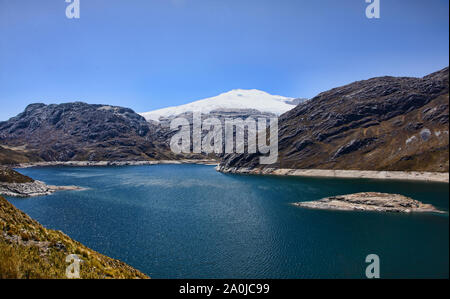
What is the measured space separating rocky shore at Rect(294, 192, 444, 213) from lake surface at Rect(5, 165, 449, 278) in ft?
10.3

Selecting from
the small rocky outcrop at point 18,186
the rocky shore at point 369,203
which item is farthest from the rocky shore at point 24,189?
the rocky shore at point 369,203

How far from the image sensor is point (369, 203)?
7469 cm

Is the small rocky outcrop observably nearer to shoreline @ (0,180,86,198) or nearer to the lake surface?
shoreline @ (0,180,86,198)

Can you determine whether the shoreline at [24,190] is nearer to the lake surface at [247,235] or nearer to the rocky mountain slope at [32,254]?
the lake surface at [247,235]

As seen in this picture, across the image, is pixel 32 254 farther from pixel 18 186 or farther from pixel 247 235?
pixel 18 186

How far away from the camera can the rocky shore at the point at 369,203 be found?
6519 centimetres

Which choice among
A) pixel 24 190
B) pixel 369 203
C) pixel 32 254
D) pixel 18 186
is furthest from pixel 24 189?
pixel 369 203

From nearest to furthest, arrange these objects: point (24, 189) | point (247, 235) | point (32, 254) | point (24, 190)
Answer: point (32, 254), point (247, 235), point (24, 190), point (24, 189)

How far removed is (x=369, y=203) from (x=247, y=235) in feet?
146

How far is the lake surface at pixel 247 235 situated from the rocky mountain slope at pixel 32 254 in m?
18.3

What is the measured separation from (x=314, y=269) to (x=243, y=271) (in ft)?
36.0

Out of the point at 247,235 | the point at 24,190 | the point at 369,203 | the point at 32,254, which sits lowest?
the point at 247,235

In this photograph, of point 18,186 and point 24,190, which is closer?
point 24,190
